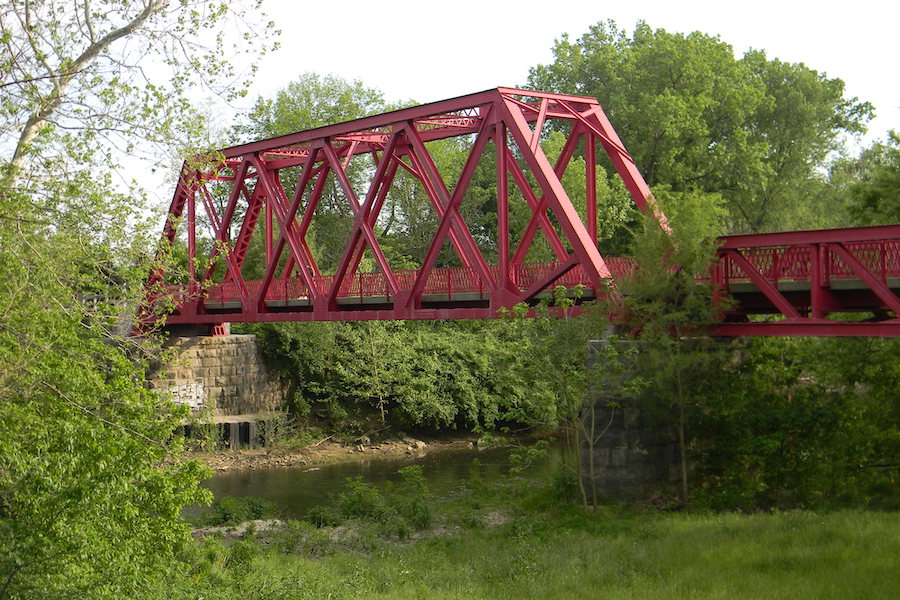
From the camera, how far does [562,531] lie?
54.9 ft

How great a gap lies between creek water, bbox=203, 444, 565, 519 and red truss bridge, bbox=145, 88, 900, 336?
14.8 ft

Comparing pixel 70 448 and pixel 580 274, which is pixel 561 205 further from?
pixel 70 448

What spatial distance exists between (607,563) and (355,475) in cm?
1480

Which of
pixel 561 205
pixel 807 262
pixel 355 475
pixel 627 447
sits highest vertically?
pixel 561 205

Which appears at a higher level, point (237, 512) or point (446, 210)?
point (446, 210)

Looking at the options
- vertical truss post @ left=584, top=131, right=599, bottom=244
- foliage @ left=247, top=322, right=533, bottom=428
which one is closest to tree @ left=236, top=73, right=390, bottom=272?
foliage @ left=247, top=322, right=533, bottom=428

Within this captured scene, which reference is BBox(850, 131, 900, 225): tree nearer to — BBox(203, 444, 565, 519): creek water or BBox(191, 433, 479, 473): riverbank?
BBox(203, 444, 565, 519): creek water

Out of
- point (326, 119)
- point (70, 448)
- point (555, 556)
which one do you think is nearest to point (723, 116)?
point (326, 119)

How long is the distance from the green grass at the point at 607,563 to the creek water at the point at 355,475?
6.21 meters

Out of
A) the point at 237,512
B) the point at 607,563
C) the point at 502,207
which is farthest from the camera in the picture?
the point at 502,207

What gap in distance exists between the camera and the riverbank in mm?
30139

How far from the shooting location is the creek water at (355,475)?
963 inches

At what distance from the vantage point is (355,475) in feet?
92.1

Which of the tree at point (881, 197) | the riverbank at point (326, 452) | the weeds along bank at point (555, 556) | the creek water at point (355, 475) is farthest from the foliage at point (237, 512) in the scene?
the tree at point (881, 197)
